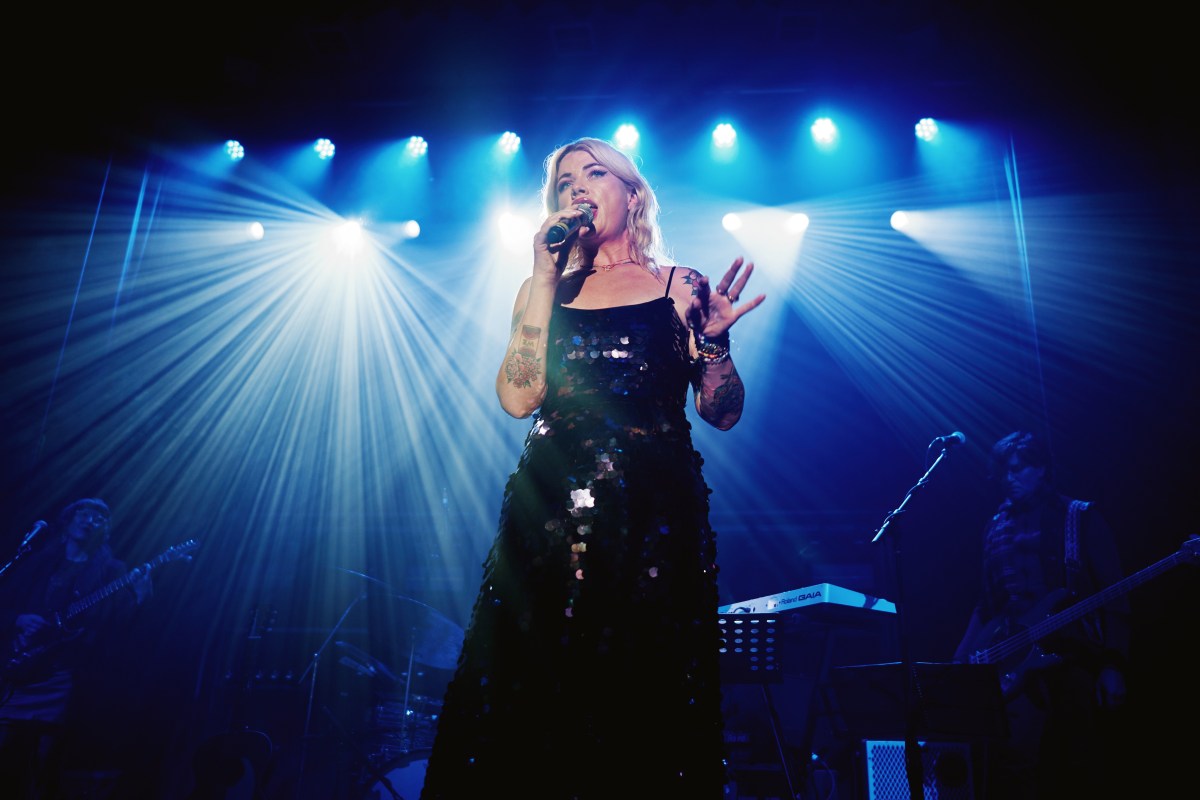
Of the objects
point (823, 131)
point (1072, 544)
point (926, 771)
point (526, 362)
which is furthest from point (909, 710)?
point (823, 131)

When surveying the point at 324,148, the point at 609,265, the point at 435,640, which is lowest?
the point at 435,640

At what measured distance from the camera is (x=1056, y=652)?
445 centimetres

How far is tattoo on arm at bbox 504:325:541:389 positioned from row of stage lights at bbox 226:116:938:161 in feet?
17.6

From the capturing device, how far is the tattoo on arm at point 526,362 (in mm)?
1928

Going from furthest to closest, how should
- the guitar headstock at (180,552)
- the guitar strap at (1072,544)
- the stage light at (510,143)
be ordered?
the stage light at (510,143) < the guitar headstock at (180,552) < the guitar strap at (1072,544)

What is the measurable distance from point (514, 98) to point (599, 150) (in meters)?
4.62

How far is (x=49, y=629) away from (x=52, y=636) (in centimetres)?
6

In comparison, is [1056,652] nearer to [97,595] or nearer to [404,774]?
[404,774]

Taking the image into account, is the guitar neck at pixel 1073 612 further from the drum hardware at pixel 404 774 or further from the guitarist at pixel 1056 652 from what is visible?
the drum hardware at pixel 404 774

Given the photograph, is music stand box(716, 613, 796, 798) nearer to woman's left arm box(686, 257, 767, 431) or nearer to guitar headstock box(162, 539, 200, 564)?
woman's left arm box(686, 257, 767, 431)

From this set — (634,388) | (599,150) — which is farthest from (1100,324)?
(634,388)

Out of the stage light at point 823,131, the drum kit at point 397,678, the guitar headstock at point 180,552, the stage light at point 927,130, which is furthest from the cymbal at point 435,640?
the stage light at point 927,130

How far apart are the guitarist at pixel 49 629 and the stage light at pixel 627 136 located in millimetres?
5411

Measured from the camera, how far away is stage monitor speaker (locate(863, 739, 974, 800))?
3.91 meters
